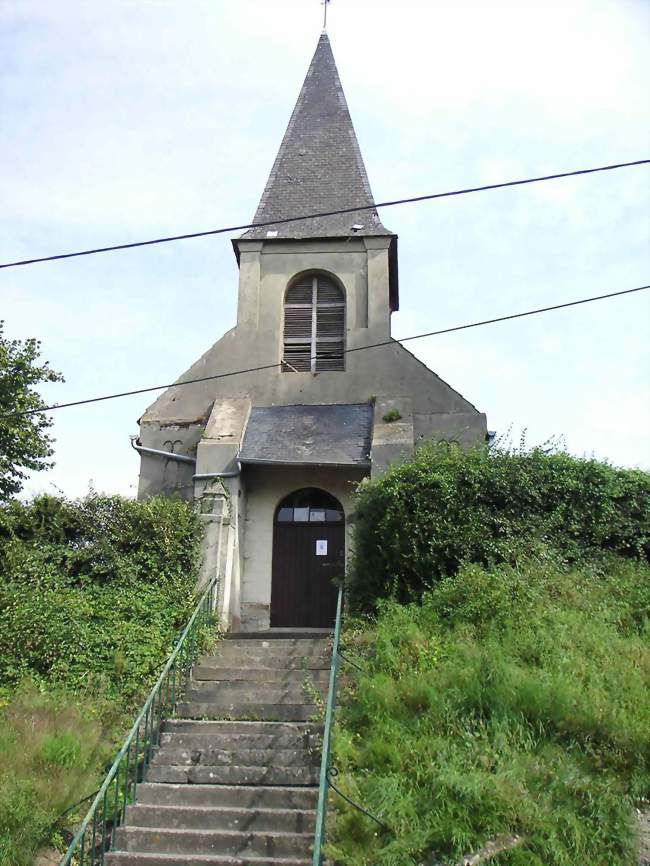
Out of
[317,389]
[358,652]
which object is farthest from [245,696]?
[317,389]

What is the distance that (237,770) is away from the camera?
945 centimetres

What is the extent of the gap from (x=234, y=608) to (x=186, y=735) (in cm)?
507

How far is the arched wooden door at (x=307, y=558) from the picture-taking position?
617 inches

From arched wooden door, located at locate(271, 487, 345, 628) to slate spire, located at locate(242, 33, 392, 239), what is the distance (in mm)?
5832

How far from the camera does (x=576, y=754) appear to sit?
8328 millimetres

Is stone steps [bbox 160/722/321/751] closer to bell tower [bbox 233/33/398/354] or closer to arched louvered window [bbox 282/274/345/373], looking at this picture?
arched louvered window [bbox 282/274/345/373]

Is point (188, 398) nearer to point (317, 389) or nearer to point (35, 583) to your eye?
point (317, 389)

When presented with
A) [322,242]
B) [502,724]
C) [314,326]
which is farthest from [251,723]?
[322,242]

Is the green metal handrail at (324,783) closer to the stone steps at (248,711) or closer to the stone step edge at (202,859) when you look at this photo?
the stone step edge at (202,859)

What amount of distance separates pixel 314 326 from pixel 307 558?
16.1 ft

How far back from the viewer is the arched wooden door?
51.4 feet

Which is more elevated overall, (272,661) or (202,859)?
(272,661)

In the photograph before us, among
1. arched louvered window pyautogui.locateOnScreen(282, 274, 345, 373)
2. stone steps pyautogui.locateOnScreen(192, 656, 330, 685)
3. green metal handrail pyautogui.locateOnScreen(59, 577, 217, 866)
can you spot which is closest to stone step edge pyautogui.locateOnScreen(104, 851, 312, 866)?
green metal handrail pyautogui.locateOnScreen(59, 577, 217, 866)

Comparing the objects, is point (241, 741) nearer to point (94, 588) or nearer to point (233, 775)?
point (233, 775)
